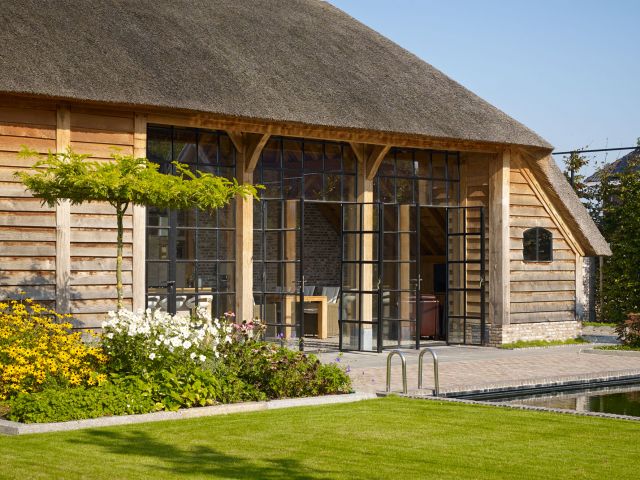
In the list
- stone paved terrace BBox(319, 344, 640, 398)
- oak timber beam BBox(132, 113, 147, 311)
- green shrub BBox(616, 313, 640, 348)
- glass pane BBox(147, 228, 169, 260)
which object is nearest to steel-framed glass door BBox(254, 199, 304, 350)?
stone paved terrace BBox(319, 344, 640, 398)

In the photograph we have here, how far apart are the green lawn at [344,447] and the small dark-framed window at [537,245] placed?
9.08 meters

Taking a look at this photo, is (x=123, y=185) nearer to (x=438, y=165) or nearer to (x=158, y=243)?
(x=158, y=243)

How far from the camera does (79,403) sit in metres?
9.47

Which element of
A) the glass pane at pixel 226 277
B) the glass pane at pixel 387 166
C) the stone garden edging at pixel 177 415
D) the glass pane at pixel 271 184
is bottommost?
the stone garden edging at pixel 177 415

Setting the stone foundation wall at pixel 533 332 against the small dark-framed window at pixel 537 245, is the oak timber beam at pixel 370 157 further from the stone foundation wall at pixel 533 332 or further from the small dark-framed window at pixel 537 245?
the stone foundation wall at pixel 533 332

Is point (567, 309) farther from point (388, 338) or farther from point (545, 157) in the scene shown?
point (388, 338)

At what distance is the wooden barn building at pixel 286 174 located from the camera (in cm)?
1370

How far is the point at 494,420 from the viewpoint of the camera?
9938 mm

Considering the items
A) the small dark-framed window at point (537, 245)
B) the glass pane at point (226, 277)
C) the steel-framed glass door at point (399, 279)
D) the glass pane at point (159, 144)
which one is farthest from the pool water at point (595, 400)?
the glass pane at point (159, 144)

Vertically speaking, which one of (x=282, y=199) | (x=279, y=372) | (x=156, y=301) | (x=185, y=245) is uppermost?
(x=282, y=199)

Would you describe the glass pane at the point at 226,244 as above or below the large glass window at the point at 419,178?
below

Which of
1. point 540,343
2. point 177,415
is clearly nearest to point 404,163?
point 540,343

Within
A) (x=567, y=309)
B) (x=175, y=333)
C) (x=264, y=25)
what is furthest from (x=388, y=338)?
(x=175, y=333)

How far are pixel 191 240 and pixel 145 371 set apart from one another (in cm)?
544
